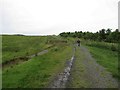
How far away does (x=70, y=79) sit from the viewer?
19656mm

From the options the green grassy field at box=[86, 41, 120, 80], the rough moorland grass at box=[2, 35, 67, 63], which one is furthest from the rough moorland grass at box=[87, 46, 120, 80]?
the rough moorland grass at box=[2, 35, 67, 63]

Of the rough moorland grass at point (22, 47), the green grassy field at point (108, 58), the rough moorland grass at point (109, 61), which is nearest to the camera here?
the rough moorland grass at point (109, 61)

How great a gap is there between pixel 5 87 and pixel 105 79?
8.01m

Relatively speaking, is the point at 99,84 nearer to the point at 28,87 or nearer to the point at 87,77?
the point at 87,77

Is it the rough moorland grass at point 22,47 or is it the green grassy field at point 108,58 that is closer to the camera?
the green grassy field at point 108,58

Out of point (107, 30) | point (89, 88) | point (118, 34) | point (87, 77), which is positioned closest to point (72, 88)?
point (89, 88)

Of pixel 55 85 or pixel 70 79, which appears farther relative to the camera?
pixel 70 79

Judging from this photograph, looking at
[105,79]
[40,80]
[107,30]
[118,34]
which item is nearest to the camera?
[40,80]

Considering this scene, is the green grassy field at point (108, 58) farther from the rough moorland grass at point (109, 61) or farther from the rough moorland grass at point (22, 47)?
the rough moorland grass at point (22, 47)

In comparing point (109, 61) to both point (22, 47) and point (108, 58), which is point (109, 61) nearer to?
point (108, 58)

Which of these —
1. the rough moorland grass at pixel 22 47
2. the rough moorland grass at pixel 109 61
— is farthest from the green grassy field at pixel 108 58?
the rough moorland grass at pixel 22 47

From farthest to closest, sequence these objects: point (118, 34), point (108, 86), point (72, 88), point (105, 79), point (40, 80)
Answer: point (118, 34)
point (105, 79)
point (40, 80)
point (108, 86)
point (72, 88)

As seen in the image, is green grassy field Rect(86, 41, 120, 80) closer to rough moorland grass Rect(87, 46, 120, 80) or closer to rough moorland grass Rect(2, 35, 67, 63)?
rough moorland grass Rect(87, 46, 120, 80)

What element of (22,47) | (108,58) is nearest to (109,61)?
(108,58)
